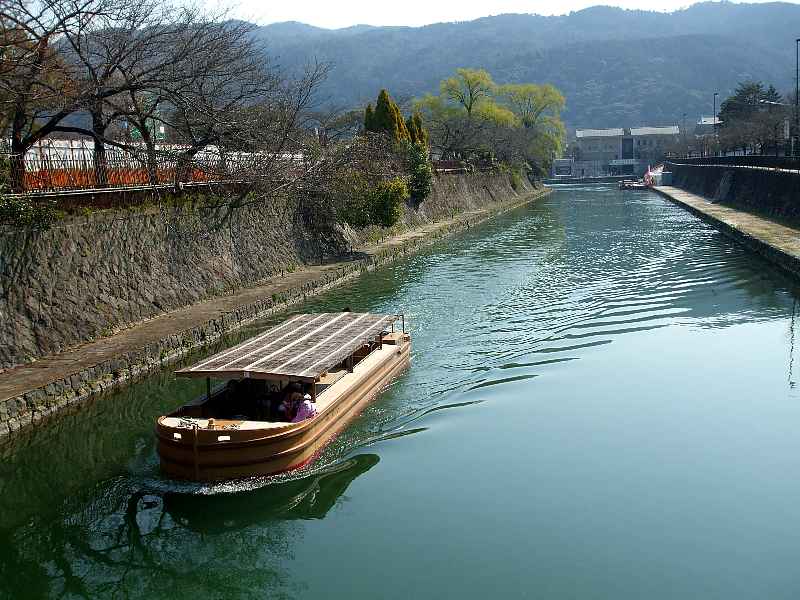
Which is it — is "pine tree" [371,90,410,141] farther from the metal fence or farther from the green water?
the green water

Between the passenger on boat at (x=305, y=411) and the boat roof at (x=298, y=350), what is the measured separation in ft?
1.31

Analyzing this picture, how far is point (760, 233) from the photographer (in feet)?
126

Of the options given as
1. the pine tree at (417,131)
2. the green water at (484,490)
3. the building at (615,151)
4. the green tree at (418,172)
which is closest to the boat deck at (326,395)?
the green water at (484,490)

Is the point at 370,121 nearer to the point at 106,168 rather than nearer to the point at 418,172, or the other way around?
the point at 418,172

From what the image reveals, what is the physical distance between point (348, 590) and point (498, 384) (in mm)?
8253

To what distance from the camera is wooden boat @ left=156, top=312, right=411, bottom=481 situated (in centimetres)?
1238

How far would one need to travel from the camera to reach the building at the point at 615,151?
546 ft

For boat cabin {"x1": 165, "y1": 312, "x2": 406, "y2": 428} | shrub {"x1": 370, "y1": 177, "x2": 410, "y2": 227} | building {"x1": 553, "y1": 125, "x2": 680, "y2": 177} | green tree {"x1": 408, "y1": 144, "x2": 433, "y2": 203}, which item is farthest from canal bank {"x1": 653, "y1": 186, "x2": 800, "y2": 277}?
building {"x1": 553, "y1": 125, "x2": 680, "y2": 177}

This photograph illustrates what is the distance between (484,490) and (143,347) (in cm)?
925

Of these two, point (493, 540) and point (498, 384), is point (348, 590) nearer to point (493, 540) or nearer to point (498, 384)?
point (493, 540)

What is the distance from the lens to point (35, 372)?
16203mm

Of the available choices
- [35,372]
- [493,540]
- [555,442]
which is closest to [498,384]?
[555,442]

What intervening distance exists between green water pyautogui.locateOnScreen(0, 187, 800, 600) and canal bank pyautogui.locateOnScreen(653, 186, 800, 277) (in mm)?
9668

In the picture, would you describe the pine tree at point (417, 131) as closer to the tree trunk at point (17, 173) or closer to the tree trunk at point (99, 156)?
the tree trunk at point (99, 156)
